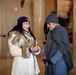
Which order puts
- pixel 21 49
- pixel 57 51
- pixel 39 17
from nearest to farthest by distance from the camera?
1. pixel 57 51
2. pixel 21 49
3. pixel 39 17

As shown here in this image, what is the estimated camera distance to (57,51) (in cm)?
319

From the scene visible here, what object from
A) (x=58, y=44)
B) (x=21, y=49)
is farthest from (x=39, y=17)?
(x=58, y=44)

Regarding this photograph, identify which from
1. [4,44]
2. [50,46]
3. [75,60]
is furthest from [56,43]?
[4,44]

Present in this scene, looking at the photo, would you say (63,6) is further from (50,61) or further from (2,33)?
(50,61)

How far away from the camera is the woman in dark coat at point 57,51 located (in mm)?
3199

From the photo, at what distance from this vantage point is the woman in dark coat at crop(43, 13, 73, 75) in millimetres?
3199

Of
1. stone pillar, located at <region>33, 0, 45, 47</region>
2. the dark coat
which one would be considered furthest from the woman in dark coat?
stone pillar, located at <region>33, 0, 45, 47</region>

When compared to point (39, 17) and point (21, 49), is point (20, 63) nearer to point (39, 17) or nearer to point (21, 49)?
point (21, 49)

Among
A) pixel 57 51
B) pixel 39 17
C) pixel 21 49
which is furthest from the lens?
pixel 39 17

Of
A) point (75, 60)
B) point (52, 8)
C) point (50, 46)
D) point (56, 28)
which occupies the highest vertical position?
point (52, 8)

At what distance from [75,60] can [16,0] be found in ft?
14.2

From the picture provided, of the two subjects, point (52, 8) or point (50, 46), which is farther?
point (52, 8)

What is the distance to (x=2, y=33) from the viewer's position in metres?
9.40

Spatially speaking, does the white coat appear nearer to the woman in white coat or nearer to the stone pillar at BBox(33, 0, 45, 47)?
the woman in white coat
